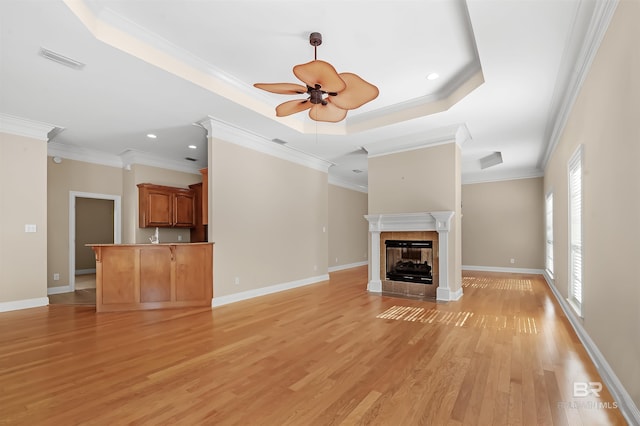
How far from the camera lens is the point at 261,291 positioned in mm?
5625

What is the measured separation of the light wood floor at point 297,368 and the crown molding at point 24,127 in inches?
111

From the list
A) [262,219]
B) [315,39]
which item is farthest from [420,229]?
[315,39]

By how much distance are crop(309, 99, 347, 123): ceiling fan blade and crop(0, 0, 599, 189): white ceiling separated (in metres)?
0.68

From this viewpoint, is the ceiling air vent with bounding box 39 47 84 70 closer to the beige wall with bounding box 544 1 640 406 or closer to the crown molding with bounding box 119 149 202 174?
the crown molding with bounding box 119 149 202 174

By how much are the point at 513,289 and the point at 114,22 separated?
24.6 feet

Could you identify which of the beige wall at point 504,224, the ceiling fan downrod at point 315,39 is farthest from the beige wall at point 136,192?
the beige wall at point 504,224

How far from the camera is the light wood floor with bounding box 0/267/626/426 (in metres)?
1.95

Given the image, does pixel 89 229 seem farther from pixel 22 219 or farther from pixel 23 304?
pixel 23 304

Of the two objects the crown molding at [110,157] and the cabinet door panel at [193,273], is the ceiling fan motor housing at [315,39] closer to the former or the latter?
the cabinet door panel at [193,273]

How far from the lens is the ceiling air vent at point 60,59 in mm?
2988

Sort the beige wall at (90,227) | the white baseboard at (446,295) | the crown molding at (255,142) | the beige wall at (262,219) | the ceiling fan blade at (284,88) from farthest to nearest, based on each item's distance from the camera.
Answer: the beige wall at (90,227)
the white baseboard at (446,295)
the beige wall at (262,219)
the crown molding at (255,142)
the ceiling fan blade at (284,88)

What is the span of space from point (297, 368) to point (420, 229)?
12.1 ft

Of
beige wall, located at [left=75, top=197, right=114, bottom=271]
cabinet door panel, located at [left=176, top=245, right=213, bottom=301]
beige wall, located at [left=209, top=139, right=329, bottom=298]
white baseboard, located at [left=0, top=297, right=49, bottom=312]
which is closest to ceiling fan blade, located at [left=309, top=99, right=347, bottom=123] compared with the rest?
beige wall, located at [left=209, top=139, right=329, bottom=298]

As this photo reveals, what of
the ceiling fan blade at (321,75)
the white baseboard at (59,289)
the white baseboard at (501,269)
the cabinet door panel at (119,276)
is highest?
the ceiling fan blade at (321,75)
